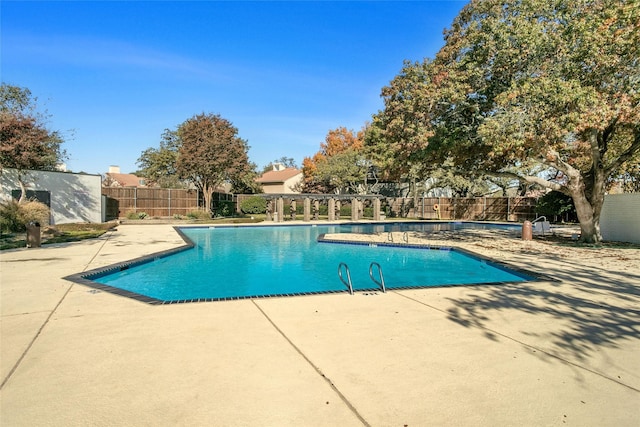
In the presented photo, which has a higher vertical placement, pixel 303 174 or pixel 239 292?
pixel 303 174

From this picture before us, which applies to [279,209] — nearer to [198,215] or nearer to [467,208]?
[198,215]

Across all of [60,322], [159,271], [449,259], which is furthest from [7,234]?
[449,259]

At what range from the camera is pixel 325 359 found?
3422 mm

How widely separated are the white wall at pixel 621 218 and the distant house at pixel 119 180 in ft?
158

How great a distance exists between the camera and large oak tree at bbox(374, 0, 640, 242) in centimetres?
1037

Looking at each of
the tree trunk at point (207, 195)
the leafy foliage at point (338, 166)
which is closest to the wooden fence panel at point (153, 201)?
the tree trunk at point (207, 195)

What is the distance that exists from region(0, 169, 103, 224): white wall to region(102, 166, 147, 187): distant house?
2752 cm

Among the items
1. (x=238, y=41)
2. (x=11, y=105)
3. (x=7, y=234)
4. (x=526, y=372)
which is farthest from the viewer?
(x=11, y=105)

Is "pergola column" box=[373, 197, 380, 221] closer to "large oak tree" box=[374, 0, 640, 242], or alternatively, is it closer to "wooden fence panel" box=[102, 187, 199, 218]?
"wooden fence panel" box=[102, 187, 199, 218]

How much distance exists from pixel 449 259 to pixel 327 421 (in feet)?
33.1

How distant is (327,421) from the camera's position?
2.44m

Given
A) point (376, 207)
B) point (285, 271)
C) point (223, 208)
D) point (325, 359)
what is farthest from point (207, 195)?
point (325, 359)

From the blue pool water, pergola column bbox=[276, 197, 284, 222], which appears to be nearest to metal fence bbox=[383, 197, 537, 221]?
pergola column bbox=[276, 197, 284, 222]

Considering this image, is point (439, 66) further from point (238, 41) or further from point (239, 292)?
point (239, 292)
